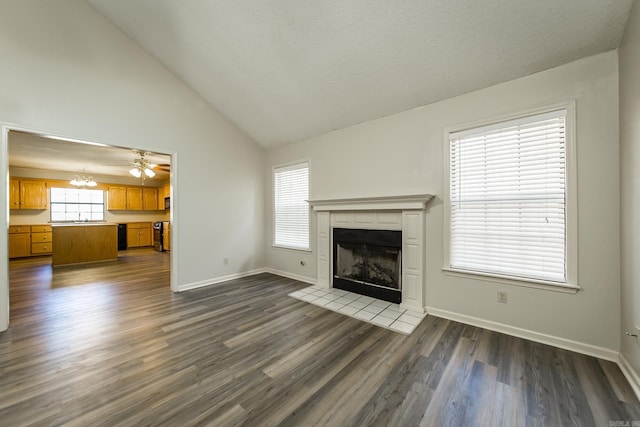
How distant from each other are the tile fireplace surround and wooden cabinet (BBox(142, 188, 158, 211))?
787 cm

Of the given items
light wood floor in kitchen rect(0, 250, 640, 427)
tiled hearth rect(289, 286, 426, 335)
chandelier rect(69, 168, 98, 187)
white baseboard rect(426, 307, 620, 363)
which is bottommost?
light wood floor in kitchen rect(0, 250, 640, 427)

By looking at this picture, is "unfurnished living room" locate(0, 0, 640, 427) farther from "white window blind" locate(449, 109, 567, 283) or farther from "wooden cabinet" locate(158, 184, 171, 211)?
"wooden cabinet" locate(158, 184, 171, 211)

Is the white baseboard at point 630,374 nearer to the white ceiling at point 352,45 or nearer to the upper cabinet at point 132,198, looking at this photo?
the white ceiling at point 352,45

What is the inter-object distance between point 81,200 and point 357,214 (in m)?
9.24

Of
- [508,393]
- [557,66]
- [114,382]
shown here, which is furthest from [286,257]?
[557,66]

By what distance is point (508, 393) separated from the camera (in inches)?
66.4

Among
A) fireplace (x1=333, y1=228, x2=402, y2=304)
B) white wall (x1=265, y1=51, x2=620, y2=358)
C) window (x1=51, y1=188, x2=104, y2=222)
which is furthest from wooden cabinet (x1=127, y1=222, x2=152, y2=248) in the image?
white wall (x1=265, y1=51, x2=620, y2=358)

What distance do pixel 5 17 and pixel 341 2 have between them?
3.52m

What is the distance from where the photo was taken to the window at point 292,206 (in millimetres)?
4520

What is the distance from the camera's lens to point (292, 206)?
15.5 ft

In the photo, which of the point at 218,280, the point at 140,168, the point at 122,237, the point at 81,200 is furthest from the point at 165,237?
the point at 218,280

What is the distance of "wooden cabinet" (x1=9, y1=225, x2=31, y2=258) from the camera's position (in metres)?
6.52

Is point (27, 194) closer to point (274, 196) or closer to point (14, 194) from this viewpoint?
point (14, 194)

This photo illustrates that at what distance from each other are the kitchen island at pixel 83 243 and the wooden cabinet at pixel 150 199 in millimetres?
2809
